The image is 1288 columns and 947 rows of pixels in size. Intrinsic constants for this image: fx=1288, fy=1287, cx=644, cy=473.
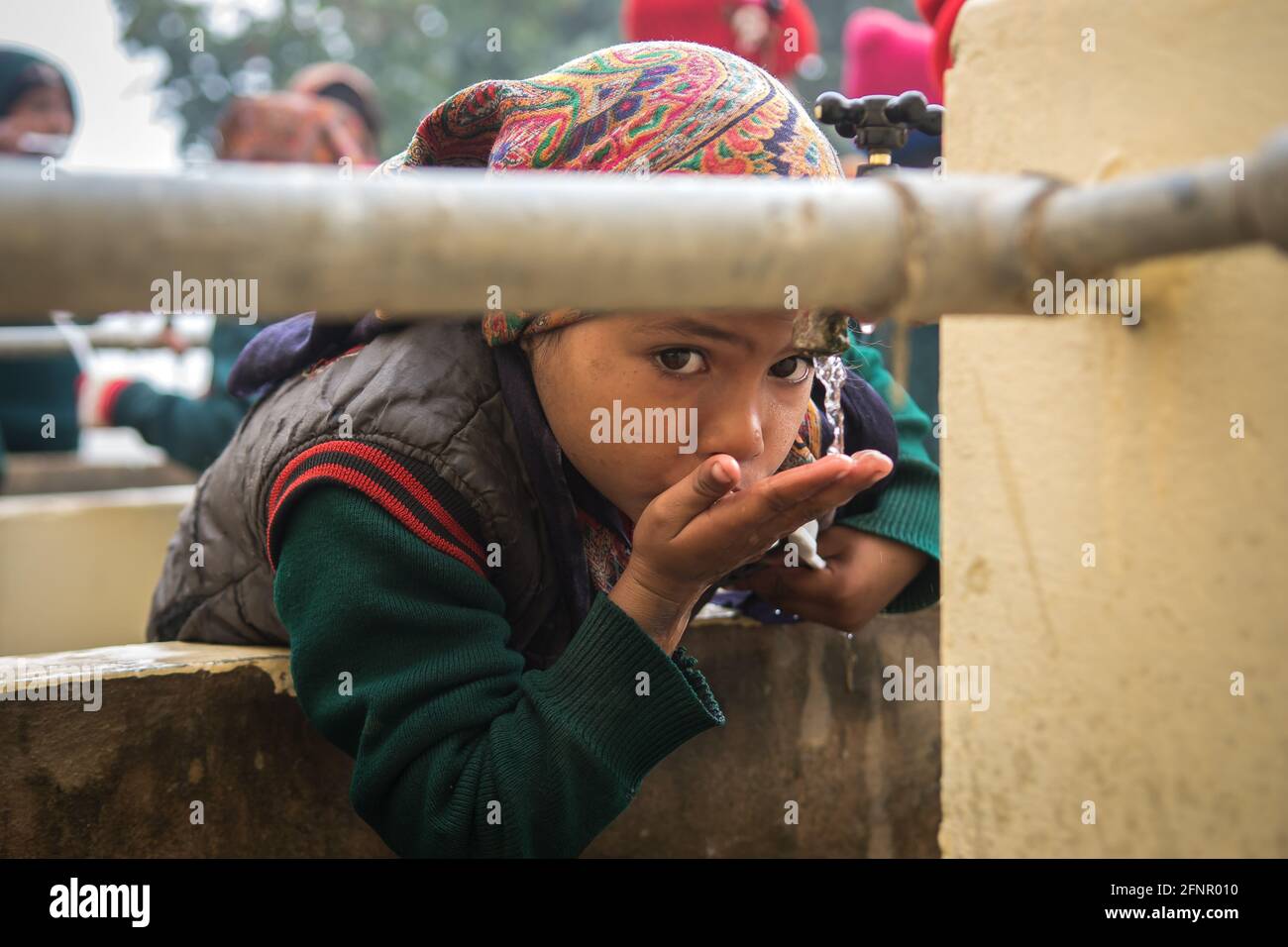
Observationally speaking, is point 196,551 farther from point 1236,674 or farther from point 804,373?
point 1236,674

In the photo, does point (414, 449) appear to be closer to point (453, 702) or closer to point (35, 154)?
point (453, 702)

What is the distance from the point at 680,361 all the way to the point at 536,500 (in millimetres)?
289

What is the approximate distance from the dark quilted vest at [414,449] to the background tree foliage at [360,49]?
462 inches

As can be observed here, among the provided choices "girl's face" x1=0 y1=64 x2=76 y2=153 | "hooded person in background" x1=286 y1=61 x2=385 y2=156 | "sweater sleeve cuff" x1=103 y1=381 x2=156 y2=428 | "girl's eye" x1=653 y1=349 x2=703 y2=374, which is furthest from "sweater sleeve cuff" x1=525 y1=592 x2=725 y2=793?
"hooded person in background" x1=286 y1=61 x2=385 y2=156

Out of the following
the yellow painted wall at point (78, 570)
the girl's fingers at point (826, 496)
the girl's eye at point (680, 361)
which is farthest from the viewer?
the yellow painted wall at point (78, 570)

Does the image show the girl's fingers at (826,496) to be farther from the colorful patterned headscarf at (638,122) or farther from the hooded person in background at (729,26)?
the hooded person in background at (729,26)

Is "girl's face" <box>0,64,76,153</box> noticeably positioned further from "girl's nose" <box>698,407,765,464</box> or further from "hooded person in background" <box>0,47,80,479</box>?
"girl's nose" <box>698,407,765,464</box>

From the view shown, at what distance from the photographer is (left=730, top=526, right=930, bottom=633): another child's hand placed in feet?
6.07

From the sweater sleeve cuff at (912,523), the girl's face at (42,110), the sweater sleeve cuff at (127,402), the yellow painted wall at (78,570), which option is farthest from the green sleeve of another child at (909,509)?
the girl's face at (42,110)

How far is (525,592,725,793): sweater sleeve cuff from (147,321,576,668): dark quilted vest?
0.62 feet

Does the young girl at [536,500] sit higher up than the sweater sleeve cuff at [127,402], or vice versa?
the sweater sleeve cuff at [127,402]

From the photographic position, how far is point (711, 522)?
1.31 m

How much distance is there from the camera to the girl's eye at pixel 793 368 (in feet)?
4.66

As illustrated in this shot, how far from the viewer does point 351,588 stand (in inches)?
54.1
